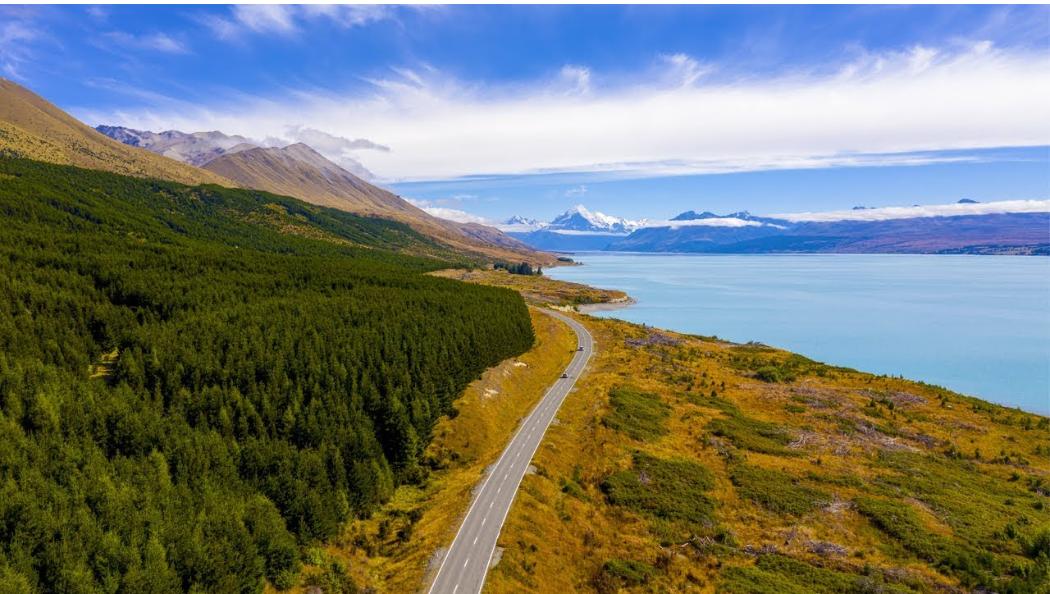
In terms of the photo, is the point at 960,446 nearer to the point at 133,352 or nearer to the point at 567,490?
the point at 567,490

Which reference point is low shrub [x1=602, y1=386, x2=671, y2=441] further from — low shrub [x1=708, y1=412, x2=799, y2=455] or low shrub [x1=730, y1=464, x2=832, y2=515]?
low shrub [x1=730, y1=464, x2=832, y2=515]

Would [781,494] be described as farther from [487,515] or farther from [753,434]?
[487,515]

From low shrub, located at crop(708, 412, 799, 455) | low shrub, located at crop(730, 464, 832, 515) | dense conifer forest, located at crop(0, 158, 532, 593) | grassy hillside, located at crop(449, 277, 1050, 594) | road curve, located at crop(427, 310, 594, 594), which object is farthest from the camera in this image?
low shrub, located at crop(708, 412, 799, 455)

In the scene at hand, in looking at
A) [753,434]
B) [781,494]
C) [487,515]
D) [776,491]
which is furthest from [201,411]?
[753,434]

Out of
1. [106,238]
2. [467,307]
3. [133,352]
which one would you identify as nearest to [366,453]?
[133,352]

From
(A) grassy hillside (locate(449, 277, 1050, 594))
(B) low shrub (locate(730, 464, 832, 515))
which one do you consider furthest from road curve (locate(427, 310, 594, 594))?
(B) low shrub (locate(730, 464, 832, 515))
